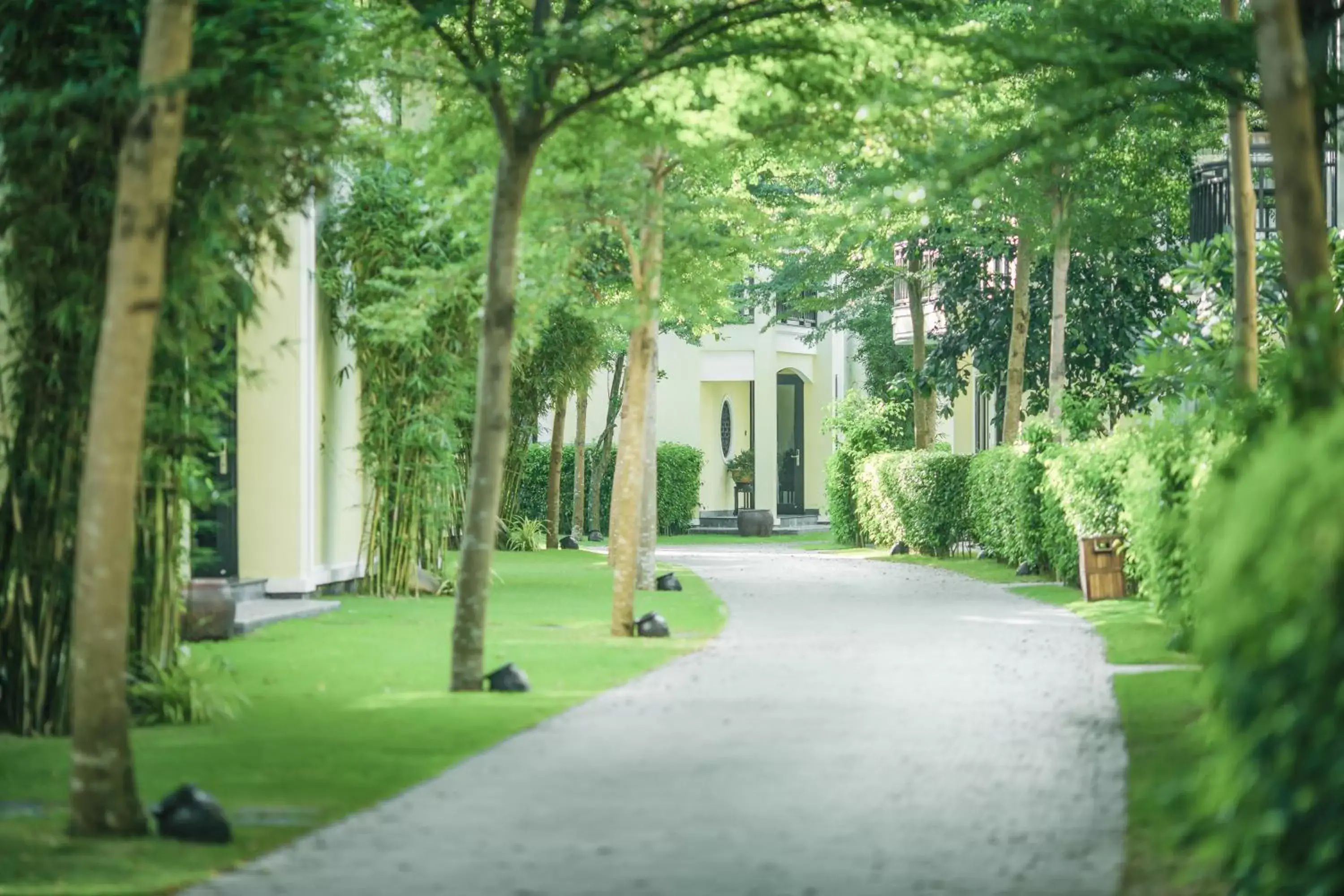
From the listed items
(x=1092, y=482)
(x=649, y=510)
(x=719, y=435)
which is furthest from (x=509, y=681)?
(x=719, y=435)

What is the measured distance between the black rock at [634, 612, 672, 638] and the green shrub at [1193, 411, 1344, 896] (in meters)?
12.7

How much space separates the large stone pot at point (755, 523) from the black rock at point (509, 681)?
3519 centimetres

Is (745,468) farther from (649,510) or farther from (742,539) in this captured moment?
(649,510)

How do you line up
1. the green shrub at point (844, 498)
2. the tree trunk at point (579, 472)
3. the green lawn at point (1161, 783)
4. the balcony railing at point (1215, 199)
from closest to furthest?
the green lawn at point (1161, 783) → the balcony railing at point (1215, 199) → the green shrub at point (844, 498) → the tree trunk at point (579, 472)

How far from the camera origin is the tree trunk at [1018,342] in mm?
30984

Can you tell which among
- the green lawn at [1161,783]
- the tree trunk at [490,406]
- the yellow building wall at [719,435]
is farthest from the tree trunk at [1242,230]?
the yellow building wall at [719,435]

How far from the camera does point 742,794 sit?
9078 millimetres

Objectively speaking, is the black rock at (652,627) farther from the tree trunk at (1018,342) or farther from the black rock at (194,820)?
the tree trunk at (1018,342)

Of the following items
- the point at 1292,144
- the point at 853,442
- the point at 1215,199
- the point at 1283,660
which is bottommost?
the point at 1283,660

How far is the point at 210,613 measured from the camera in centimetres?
1703

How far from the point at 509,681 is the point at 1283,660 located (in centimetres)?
907

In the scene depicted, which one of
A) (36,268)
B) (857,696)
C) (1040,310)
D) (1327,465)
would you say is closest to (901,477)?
(1040,310)

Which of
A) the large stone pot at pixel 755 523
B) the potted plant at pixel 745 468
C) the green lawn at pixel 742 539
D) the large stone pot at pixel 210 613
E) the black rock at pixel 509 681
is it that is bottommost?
the black rock at pixel 509 681

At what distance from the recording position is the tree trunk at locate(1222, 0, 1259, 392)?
726 inches
